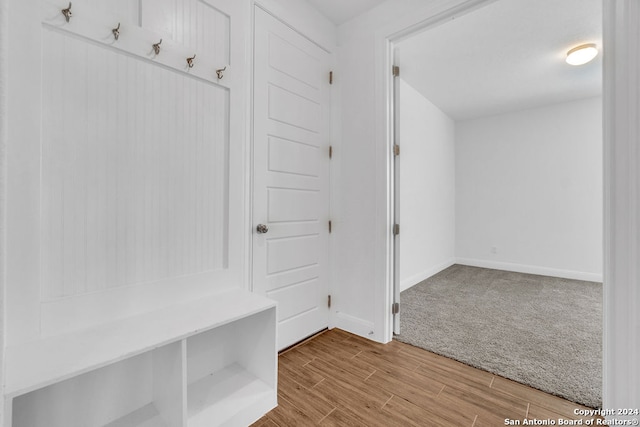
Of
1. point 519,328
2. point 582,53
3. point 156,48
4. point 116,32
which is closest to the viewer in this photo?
point 116,32

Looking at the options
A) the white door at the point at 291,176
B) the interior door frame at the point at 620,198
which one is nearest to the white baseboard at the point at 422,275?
the white door at the point at 291,176

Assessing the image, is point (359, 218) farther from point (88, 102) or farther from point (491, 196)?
point (491, 196)

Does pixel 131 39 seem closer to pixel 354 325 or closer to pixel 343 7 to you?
pixel 343 7

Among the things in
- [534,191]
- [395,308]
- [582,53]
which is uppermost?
[582,53]

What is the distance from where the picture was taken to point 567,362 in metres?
1.84

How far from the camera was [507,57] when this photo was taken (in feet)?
9.25

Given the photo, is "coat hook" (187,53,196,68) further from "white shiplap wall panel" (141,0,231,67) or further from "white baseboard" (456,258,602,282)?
"white baseboard" (456,258,602,282)

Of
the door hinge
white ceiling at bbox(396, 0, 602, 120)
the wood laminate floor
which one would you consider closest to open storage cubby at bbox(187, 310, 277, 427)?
the wood laminate floor

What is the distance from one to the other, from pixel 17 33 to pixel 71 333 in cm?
112

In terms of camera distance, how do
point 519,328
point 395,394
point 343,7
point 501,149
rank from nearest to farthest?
point 395,394, point 343,7, point 519,328, point 501,149

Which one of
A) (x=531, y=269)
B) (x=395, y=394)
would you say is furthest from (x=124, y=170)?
(x=531, y=269)

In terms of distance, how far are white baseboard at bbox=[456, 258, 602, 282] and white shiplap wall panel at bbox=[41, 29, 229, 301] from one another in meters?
4.57

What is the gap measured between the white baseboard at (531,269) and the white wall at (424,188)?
35cm

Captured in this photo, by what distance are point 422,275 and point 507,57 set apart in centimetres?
270
